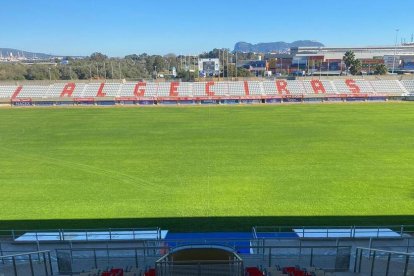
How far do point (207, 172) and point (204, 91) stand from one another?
37384mm

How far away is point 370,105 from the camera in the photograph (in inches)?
1890

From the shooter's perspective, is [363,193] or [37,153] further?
[37,153]

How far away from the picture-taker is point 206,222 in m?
14.5

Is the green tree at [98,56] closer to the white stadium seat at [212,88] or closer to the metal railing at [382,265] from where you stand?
the white stadium seat at [212,88]

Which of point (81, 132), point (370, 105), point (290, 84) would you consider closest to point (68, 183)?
point (81, 132)

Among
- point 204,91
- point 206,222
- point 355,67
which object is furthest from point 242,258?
point 355,67

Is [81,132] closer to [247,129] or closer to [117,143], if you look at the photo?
[117,143]

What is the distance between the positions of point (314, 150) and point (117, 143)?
48.1 feet

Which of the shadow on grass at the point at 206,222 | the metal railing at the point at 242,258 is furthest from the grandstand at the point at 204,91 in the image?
the metal railing at the point at 242,258

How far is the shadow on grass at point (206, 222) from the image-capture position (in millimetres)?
14000

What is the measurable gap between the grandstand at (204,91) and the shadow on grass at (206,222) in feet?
129

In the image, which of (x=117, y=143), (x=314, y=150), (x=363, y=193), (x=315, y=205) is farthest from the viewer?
(x=117, y=143)

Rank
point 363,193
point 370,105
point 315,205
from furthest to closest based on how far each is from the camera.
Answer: point 370,105, point 363,193, point 315,205

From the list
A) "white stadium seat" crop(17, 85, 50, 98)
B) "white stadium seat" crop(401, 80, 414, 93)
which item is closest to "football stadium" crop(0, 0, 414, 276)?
"white stadium seat" crop(17, 85, 50, 98)
